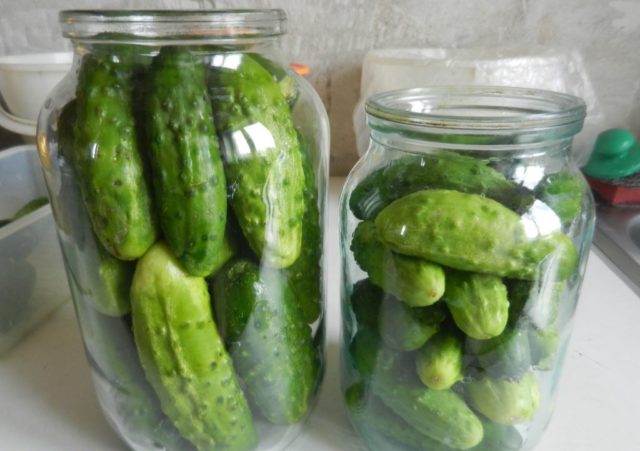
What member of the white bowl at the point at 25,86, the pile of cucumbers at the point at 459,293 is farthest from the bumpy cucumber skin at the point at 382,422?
the white bowl at the point at 25,86

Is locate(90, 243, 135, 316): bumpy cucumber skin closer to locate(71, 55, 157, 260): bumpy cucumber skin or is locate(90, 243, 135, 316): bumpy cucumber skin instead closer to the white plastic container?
locate(71, 55, 157, 260): bumpy cucumber skin

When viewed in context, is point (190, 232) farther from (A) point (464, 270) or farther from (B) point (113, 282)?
(A) point (464, 270)

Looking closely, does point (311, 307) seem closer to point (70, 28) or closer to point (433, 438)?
point (433, 438)

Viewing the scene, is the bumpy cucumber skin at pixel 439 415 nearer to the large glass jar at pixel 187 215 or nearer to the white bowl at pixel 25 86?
the large glass jar at pixel 187 215

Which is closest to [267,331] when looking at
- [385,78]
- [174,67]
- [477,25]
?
[174,67]

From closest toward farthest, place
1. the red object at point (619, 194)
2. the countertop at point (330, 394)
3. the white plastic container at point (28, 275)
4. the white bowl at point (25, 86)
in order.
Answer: the countertop at point (330, 394), the white plastic container at point (28, 275), the white bowl at point (25, 86), the red object at point (619, 194)
